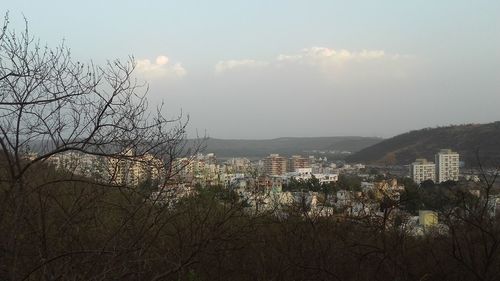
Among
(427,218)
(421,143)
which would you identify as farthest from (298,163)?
(421,143)

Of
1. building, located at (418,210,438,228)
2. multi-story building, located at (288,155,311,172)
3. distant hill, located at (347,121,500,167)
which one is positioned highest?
distant hill, located at (347,121,500,167)

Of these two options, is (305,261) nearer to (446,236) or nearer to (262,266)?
(262,266)

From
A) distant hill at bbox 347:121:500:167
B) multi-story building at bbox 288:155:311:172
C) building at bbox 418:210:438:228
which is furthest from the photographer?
distant hill at bbox 347:121:500:167

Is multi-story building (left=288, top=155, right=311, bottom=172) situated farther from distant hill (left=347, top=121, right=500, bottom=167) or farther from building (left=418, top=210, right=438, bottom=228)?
building (left=418, top=210, right=438, bottom=228)

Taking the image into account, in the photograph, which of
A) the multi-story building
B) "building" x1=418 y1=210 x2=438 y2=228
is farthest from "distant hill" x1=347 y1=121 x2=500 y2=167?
"building" x1=418 y1=210 x2=438 y2=228

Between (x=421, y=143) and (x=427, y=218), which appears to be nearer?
(x=427, y=218)

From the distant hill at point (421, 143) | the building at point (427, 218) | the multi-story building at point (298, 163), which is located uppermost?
the distant hill at point (421, 143)

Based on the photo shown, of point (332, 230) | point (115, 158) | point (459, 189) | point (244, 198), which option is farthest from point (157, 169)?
point (459, 189)

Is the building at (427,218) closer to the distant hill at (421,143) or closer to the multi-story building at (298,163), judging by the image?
the multi-story building at (298,163)

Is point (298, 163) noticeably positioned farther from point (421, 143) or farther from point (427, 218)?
point (421, 143)

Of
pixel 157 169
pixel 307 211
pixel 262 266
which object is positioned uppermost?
pixel 157 169

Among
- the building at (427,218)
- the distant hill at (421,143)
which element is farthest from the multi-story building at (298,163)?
the building at (427,218)
